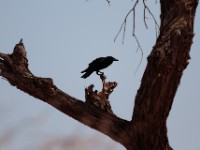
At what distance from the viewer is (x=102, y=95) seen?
210 inches

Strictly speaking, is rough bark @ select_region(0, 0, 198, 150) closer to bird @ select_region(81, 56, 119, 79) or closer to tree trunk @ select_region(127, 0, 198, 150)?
tree trunk @ select_region(127, 0, 198, 150)

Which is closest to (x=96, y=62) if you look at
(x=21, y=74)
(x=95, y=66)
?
(x=95, y=66)

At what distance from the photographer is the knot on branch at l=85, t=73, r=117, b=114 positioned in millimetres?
5196

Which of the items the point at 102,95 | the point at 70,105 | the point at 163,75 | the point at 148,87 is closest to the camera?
the point at 163,75

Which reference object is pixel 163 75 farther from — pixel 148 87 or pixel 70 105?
pixel 70 105

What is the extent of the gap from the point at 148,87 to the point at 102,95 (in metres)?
0.96

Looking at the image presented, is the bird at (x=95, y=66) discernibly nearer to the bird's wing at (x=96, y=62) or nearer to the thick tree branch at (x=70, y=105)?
the bird's wing at (x=96, y=62)

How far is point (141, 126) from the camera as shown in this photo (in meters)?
4.72

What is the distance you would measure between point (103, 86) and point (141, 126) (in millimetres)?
911

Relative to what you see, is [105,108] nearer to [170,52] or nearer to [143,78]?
[143,78]

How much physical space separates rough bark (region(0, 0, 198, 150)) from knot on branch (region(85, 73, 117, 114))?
76mm

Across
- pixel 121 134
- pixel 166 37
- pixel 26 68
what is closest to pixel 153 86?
pixel 166 37

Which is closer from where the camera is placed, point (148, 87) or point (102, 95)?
point (148, 87)

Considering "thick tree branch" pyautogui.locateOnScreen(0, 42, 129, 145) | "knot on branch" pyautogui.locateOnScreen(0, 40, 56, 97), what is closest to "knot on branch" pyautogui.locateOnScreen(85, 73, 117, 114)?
"thick tree branch" pyautogui.locateOnScreen(0, 42, 129, 145)
